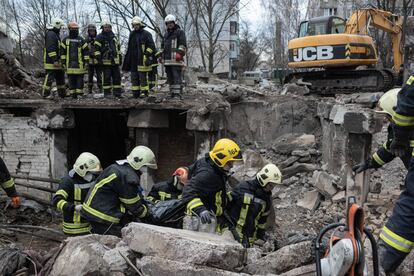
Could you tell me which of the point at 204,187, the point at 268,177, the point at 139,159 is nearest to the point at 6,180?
the point at 139,159

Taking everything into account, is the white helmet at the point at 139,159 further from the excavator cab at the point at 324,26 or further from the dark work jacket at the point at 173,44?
the excavator cab at the point at 324,26

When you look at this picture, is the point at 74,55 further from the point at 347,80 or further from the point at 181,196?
the point at 347,80

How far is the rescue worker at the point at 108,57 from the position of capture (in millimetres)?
9273

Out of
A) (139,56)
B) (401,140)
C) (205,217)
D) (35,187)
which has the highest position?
(139,56)

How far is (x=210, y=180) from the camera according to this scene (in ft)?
14.6

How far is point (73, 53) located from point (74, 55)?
5cm

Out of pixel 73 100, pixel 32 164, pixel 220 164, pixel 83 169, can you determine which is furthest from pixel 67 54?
pixel 220 164

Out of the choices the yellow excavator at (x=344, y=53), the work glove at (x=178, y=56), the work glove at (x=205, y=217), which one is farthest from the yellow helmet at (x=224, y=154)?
the yellow excavator at (x=344, y=53)

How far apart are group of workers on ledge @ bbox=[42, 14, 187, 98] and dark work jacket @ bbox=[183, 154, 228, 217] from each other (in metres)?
4.62

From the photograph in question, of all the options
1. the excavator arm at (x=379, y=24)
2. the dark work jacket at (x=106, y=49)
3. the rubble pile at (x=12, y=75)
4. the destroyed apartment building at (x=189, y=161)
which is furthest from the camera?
the rubble pile at (x=12, y=75)

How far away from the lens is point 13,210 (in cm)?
832

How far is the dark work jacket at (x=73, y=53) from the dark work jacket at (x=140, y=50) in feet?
3.34

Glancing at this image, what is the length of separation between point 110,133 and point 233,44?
33.9 metres

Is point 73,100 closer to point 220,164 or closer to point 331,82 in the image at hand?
point 220,164
